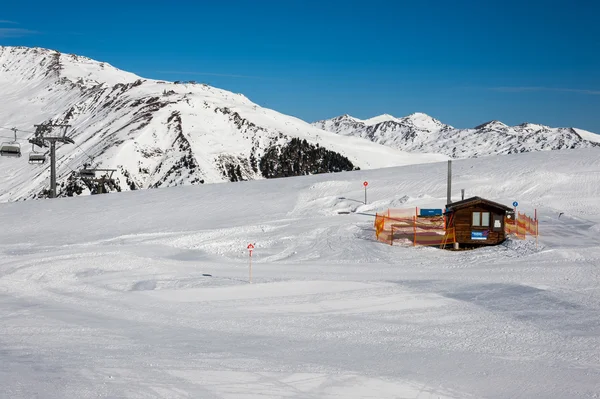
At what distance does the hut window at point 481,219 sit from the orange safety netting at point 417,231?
1265 mm

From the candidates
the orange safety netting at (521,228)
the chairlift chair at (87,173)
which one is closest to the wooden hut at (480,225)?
the orange safety netting at (521,228)

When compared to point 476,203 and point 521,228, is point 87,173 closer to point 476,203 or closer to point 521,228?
point 476,203

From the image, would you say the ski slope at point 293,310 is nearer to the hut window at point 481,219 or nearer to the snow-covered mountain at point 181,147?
the hut window at point 481,219

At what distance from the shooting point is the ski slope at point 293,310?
37.2 ft

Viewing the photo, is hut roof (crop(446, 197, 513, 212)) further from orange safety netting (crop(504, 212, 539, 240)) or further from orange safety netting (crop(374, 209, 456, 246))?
orange safety netting (crop(504, 212, 539, 240))

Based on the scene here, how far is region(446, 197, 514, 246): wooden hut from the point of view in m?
30.1

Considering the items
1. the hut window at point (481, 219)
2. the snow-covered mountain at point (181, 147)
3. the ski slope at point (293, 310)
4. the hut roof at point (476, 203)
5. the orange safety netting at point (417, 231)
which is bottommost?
the ski slope at point (293, 310)

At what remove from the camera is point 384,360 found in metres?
12.8

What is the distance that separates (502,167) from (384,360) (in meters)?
43.3

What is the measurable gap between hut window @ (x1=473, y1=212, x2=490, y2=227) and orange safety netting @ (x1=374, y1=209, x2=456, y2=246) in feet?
4.15

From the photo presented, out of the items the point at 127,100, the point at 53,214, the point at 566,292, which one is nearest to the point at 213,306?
the point at 566,292

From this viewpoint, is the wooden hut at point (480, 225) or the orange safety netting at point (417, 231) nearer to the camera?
the wooden hut at point (480, 225)

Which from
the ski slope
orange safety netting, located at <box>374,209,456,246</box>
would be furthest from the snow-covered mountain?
orange safety netting, located at <box>374,209,456,246</box>

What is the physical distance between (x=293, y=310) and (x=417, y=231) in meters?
16.1
